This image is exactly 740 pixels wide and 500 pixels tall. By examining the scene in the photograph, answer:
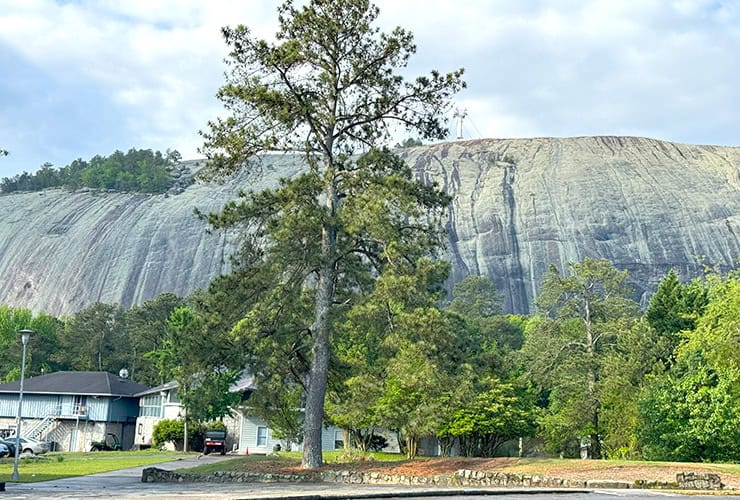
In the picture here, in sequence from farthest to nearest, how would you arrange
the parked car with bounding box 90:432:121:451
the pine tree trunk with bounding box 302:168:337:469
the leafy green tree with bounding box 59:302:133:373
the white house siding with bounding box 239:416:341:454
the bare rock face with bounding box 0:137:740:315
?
the bare rock face with bounding box 0:137:740:315 → the leafy green tree with bounding box 59:302:133:373 → the parked car with bounding box 90:432:121:451 → the white house siding with bounding box 239:416:341:454 → the pine tree trunk with bounding box 302:168:337:469

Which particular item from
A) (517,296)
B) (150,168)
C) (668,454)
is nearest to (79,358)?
(517,296)

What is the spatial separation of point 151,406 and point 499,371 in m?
34.8

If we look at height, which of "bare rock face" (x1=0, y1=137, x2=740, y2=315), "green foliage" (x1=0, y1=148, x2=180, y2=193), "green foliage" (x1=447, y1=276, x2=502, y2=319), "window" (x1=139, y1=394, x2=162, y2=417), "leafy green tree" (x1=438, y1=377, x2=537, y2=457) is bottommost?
"leafy green tree" (x1=438, y1=377, x2=537, y2=457)

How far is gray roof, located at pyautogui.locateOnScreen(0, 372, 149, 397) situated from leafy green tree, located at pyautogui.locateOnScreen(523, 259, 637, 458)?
33.3 meters

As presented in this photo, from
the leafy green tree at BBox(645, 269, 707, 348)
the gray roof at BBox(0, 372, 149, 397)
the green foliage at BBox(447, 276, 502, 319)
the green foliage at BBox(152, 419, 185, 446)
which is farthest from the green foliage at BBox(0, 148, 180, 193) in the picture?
the leafy green tree at BBox(645, 269, 707, 348)

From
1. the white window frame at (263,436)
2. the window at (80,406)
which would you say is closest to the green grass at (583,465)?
the white window frame at (263,436)

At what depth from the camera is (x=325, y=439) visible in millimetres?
56469

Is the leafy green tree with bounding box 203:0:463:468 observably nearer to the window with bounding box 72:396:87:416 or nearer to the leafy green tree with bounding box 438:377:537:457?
the leafy green tree with bounding box 438:377:537:457

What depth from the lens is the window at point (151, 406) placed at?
6328cm

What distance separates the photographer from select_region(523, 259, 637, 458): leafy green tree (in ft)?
146

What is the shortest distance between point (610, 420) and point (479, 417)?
9078mm

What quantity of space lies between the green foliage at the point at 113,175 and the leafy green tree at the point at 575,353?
113855 mm

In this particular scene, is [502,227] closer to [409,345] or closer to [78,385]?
[78,385]

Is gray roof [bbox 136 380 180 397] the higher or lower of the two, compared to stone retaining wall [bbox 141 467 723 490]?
higher
